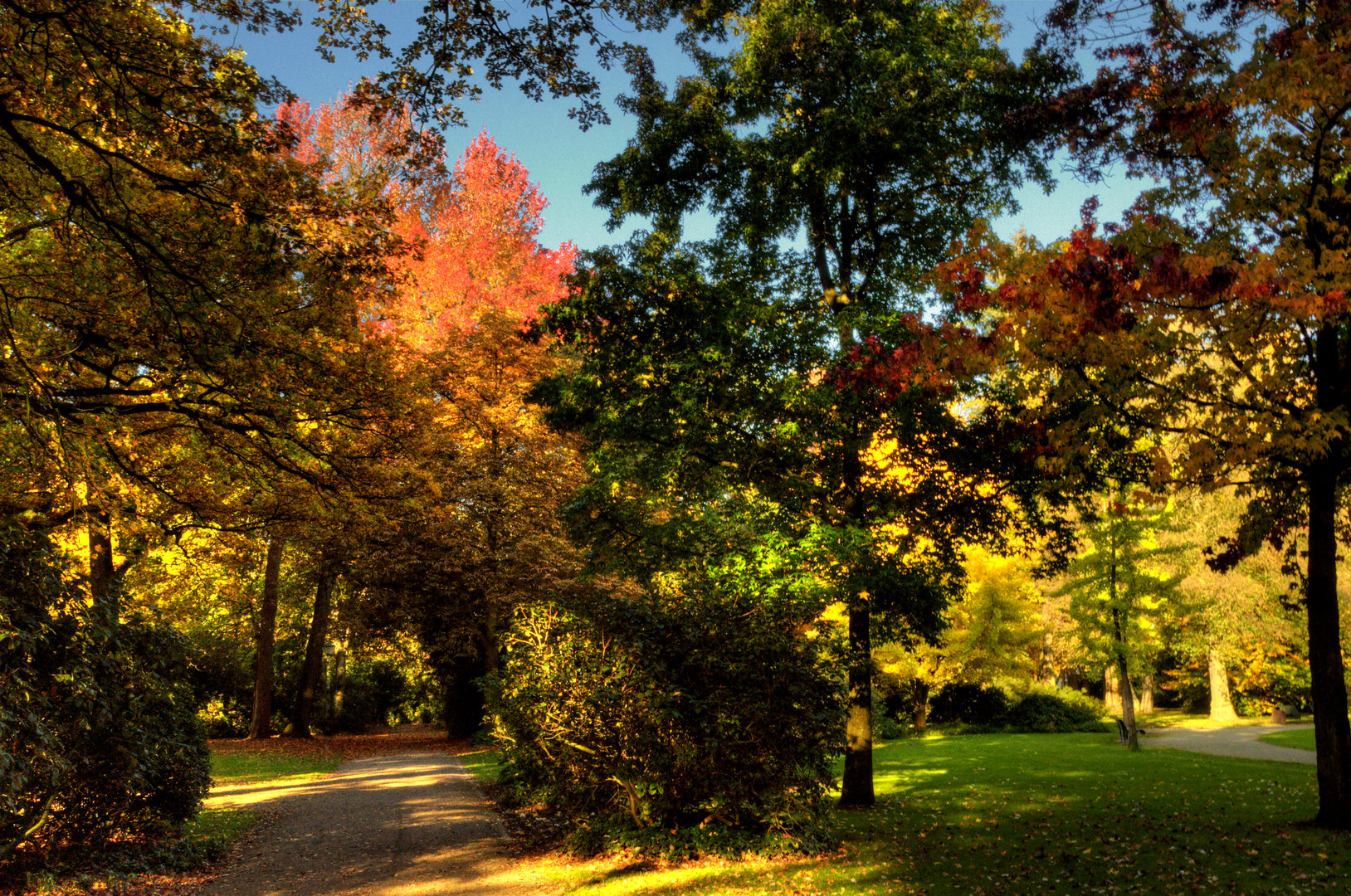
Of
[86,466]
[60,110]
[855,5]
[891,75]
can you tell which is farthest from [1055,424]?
[60,110]

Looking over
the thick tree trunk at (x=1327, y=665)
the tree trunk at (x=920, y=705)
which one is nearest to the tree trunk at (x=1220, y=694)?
the tree trunk at (x=920, y=705)

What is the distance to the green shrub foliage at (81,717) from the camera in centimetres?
608

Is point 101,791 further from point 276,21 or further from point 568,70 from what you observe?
point 568,70

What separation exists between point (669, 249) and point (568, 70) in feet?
22.3

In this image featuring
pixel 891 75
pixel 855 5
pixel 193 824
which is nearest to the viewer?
pixel 193 824

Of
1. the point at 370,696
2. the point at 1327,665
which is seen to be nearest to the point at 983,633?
the point at 1327,665

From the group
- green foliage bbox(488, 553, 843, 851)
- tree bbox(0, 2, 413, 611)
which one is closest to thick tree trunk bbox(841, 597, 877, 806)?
green foliage bbox(488, 553, 843, 851)

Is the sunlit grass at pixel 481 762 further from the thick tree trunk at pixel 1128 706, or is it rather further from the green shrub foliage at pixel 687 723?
the thick tree trunk at pixel 1128 706

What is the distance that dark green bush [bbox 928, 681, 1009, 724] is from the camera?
26.9 metres

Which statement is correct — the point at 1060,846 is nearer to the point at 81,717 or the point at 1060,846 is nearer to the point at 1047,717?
the point at 81,717

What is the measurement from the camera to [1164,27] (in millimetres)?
8047

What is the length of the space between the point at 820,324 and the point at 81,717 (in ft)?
32.1

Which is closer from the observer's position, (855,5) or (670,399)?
(670,399)

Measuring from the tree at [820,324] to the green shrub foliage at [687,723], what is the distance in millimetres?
1763
